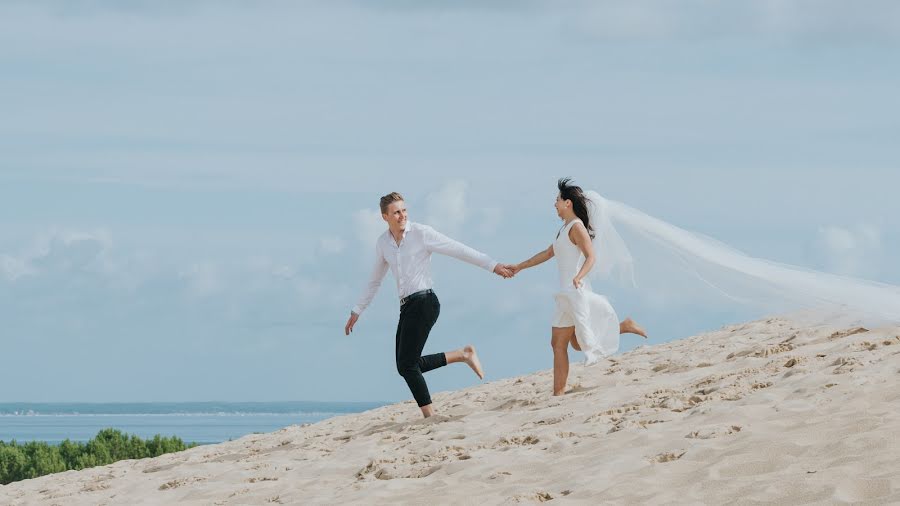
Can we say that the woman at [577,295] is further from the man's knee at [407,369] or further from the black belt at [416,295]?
the man's knee at [407,369]

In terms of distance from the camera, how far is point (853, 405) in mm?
7945

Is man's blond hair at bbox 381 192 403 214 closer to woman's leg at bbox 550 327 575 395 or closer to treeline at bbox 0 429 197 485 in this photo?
woman's leg at bbox 550 327 575 395

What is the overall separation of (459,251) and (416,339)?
37.1 inches

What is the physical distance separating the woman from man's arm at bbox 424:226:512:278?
0.48m

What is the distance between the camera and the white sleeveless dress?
1062 centimetres

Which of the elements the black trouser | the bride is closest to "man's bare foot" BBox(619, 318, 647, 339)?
the bride

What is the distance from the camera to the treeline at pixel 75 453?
1722 cm

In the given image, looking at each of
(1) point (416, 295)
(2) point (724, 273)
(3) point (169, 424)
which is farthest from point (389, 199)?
(3) point (169, 424)

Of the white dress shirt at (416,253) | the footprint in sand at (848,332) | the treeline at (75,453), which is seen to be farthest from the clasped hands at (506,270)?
the treeline at (75,453)

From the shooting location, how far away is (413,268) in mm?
10797

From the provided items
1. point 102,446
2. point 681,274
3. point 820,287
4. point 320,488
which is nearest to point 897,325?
point 820,287

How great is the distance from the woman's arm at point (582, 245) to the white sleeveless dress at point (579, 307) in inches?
2.1

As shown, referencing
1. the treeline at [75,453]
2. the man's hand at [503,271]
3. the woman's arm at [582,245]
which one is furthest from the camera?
the treeline at [75,453]

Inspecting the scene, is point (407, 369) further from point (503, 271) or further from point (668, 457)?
point (668, 457)
